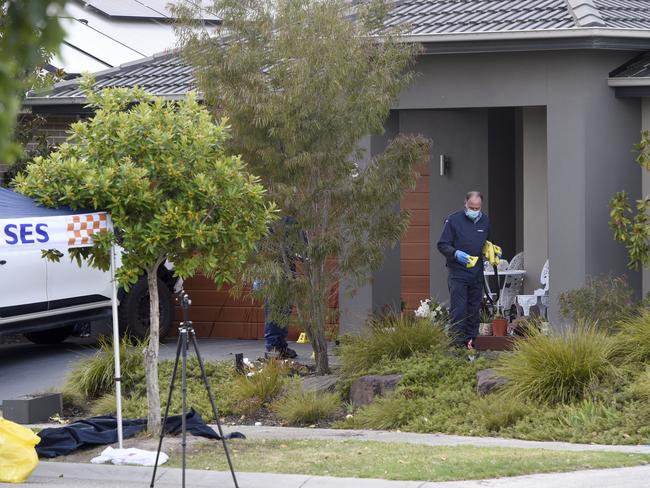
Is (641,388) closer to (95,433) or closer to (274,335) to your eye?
(95,433)

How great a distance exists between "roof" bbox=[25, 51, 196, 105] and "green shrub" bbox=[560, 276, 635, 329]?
5.82 metres

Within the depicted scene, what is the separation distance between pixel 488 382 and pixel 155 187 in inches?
148

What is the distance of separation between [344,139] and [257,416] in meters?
2.92

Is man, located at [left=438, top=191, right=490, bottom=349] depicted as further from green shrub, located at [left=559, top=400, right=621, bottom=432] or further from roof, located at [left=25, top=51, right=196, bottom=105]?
roof, located at [left=25, top=51, right=196, bottom=105]

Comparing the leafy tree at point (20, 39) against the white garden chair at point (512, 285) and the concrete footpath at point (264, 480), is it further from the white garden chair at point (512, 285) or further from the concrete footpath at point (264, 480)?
the white garden chair at point (512, 285)

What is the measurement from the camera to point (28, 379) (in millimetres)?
13562

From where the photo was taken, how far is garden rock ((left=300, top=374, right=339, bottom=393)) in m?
11.9

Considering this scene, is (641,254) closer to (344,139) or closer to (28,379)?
(344,139)

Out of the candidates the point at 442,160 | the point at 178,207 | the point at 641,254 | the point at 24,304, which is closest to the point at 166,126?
the point at 178,207

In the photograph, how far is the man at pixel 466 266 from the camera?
13.0m

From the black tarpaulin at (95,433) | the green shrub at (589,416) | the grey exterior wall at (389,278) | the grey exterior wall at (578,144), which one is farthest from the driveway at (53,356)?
the green shrub at (589,416)

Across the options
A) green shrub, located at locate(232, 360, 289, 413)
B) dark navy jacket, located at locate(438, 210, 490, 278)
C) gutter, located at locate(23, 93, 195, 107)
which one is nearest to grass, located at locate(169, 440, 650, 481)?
green shrub, located at locate(232, 360, 289, 413)

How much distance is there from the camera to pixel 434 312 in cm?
1402

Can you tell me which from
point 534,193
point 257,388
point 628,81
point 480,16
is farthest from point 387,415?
point 534,193
